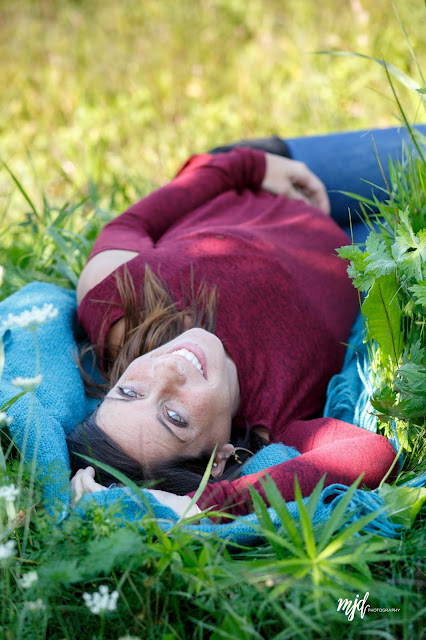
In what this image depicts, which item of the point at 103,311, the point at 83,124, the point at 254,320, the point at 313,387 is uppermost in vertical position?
the point at 83,124

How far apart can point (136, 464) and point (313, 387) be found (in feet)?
2.81

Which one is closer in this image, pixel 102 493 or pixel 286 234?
pixel 102 493

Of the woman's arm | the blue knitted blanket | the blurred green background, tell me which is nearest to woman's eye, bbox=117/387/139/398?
the blue knitted blanket

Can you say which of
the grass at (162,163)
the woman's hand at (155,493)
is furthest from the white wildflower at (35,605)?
the woman's hand at (155,493)

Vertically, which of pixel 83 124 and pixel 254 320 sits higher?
pixel 83 124

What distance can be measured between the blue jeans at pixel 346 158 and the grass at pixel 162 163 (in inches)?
19.2

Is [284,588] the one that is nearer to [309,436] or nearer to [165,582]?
[165,582]

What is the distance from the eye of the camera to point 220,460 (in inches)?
85.0

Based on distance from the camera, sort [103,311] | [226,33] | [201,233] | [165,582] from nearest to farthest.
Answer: [165,582]
[103,311]
[201,233]
[226,33]

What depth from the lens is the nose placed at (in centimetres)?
199

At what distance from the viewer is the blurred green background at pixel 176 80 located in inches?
190

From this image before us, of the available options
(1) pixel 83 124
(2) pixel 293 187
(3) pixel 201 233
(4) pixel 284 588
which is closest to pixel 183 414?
(4) pixel 284 588

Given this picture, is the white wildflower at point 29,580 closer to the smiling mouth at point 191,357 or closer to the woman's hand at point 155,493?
the woman's hand at point 155,493

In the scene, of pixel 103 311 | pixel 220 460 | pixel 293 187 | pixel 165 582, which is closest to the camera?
pixel 165 582
